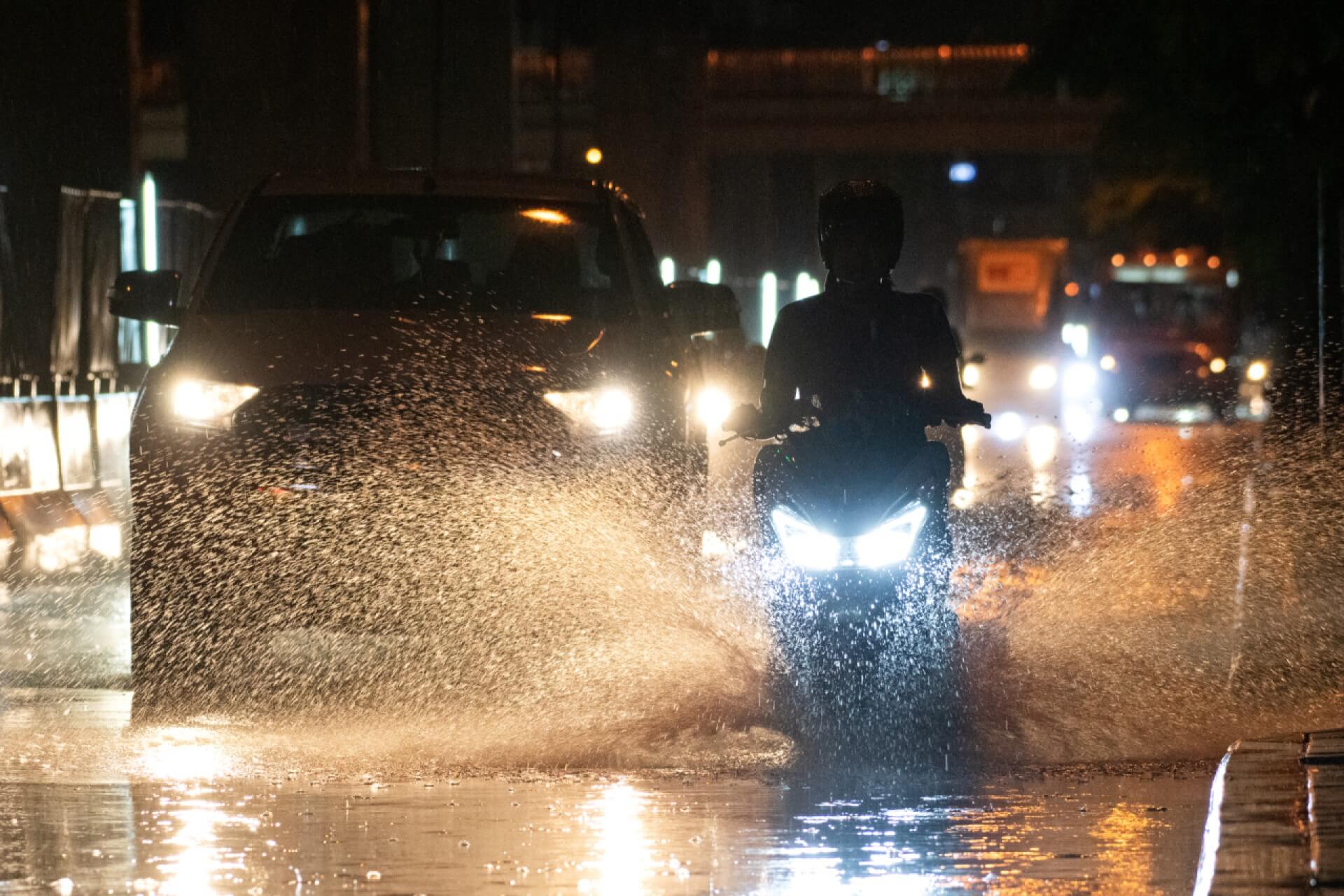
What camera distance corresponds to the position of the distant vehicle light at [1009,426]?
93.4ft

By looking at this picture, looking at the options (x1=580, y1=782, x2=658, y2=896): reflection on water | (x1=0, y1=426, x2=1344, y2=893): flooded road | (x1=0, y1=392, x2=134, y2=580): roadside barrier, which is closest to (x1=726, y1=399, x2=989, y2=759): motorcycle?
(x1=0, y1=426, x2=1344, y2=893): flooded road

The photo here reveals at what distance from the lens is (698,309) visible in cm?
1011

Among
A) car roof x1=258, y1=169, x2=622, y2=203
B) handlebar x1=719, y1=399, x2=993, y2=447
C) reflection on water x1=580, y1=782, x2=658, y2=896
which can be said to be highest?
car roof x1=258, y1=169, x2=622, y2=203

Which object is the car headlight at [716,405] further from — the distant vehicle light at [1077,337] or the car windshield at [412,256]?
the distant vehicle light at [1077,337]

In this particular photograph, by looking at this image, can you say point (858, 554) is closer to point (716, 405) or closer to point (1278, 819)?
point (1278, 819)

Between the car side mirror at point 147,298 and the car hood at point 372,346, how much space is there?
32 cm

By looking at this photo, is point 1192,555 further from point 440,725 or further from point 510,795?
point 510,795

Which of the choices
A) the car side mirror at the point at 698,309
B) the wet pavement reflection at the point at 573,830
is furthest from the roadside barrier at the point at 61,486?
the wet pavement reflection at the point at 573,830

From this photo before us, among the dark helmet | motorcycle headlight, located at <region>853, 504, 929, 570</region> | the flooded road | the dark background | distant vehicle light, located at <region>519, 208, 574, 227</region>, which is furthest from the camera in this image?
the dark background

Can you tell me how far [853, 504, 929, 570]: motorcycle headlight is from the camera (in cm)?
707

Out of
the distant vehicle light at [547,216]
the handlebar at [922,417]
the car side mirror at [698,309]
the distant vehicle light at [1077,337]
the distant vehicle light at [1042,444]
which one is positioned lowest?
the handlebar at [922,417]

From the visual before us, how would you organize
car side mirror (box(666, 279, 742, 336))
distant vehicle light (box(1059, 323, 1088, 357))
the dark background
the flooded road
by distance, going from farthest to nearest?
distant vehicle light (box(1059, 323, 1088, 357)), the dark background, car side mirror (box(666, 279, 742, 336)), the flooded road

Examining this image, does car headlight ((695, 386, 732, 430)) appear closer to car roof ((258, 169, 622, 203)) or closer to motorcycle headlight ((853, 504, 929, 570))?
car roof ((258, 169, 622, 203))

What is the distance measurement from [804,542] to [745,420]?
0.51 m
